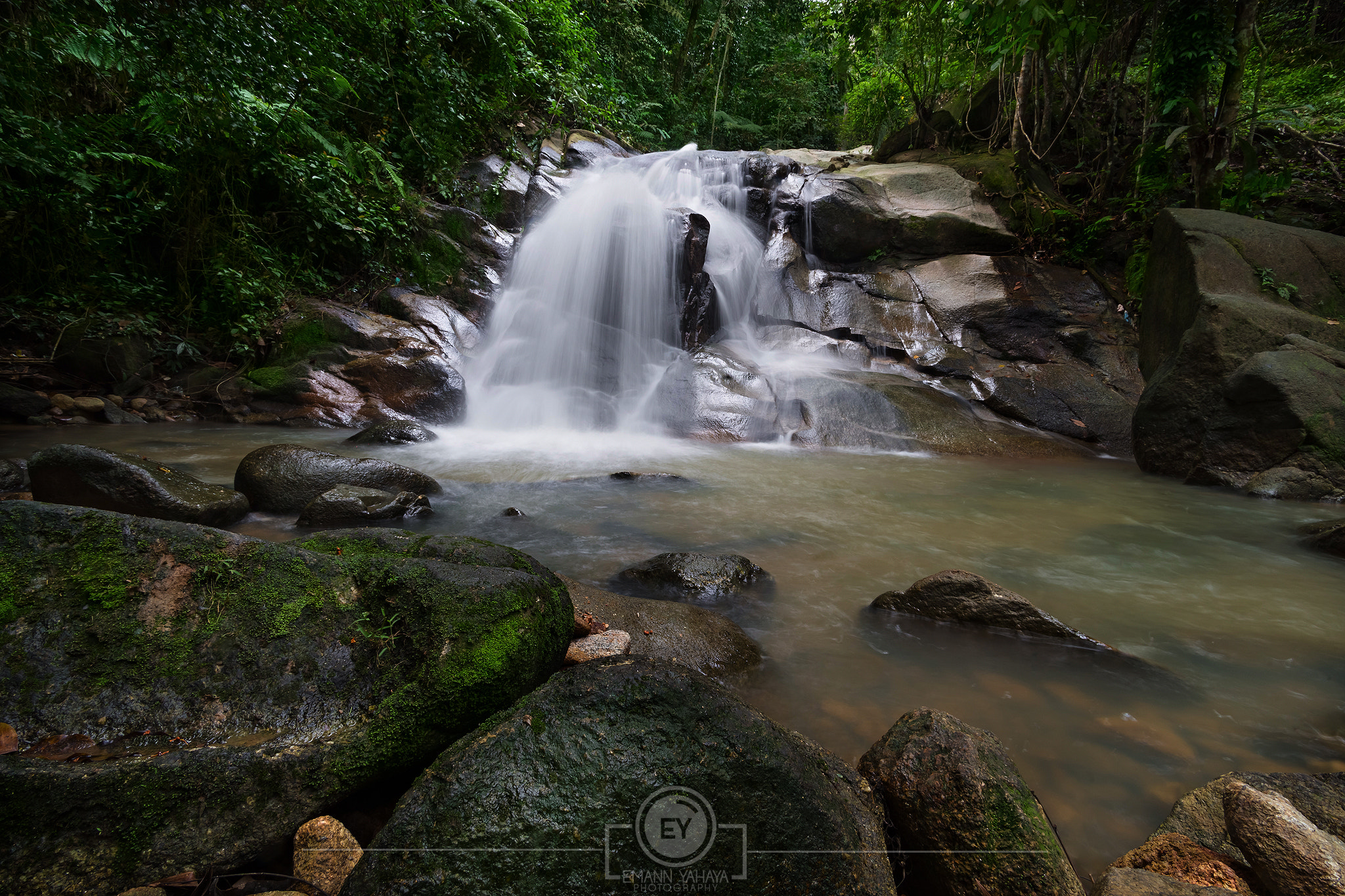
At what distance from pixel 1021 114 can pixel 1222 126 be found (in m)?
3.33

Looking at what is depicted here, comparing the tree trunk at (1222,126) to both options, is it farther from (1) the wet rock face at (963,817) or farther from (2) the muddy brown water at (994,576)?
(1) the wet rock face at (963,817)

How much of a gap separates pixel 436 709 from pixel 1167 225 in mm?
10448

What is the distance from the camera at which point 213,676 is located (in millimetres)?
1687

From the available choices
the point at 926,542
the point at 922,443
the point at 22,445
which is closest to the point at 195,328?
the point at 22,445

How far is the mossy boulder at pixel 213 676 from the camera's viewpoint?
133 cm

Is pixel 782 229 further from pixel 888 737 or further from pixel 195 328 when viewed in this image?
pixel 888 737

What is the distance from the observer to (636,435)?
27.7 feet

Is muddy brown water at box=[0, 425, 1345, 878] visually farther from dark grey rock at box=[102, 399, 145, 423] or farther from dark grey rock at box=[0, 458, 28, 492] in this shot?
dark grey rock at box=[0, 458, 28, 492]

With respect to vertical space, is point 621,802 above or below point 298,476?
above

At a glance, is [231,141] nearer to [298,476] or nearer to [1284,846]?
[298,476]

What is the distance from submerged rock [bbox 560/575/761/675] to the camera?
109 inches

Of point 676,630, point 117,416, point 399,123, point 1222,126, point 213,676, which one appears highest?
point 1222,126

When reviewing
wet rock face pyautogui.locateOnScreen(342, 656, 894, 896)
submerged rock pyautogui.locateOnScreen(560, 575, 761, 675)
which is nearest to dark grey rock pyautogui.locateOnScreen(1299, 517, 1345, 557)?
submerged rock pyautogui.locateOnScreen(560, 575, 761, 675)

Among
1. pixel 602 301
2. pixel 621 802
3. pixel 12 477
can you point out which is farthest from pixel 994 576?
pixel 602 301
